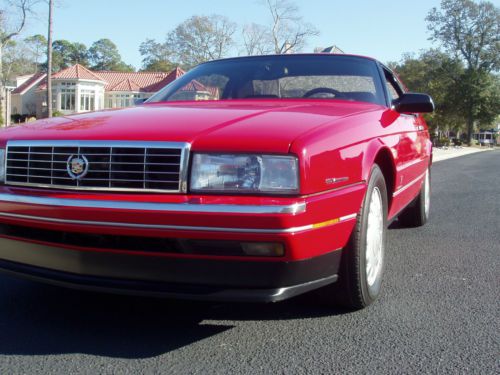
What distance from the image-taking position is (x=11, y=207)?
8.32ft

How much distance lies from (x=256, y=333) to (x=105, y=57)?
10281 centimetres

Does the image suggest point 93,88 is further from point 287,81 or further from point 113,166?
point 113,166

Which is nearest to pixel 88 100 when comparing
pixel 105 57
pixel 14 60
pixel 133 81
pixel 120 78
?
pixel 133 81

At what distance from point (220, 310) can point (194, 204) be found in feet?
3.03

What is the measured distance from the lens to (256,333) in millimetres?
2637

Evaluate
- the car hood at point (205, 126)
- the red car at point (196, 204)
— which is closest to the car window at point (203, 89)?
the car hood at point (205, 126)

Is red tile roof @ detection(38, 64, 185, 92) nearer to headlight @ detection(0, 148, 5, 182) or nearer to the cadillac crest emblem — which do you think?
headlight @ detection(0, 148, 5, 182)

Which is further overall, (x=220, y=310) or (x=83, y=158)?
(x=220, y=310)

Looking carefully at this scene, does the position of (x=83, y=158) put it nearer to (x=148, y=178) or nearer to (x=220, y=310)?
(x=148, y=178)

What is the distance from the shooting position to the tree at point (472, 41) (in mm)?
58469

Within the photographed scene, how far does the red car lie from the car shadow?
0.95 ft

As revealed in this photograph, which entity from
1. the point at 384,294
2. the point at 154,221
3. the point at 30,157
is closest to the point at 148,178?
the point at 154,221

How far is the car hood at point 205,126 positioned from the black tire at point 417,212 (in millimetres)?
2231

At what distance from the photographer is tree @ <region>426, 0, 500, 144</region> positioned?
192ft
